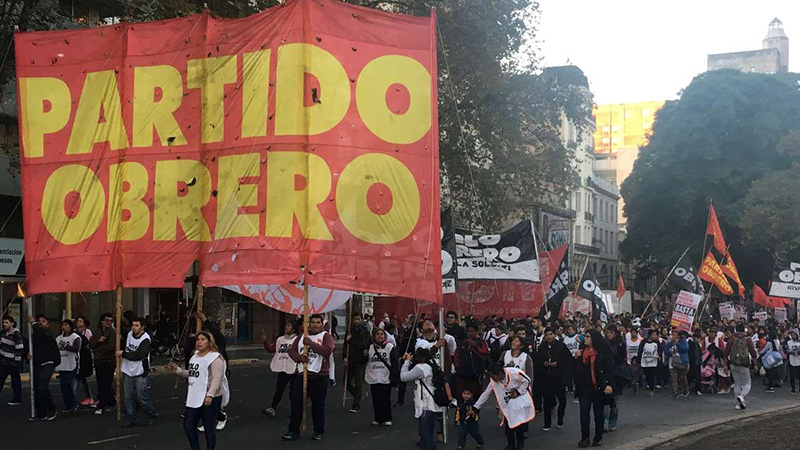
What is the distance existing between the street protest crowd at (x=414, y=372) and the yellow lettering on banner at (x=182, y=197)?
1.40 metres

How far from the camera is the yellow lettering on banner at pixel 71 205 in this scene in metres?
15.9

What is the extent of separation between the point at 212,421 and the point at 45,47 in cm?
755

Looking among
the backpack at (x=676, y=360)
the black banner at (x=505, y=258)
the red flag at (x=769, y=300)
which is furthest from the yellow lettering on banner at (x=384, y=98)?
the red flag at (x=769, y=300)

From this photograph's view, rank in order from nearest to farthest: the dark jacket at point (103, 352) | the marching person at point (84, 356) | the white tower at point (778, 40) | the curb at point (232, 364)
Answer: the dark jacket at point (103, 352)
the marching person at point (84, 356)
the curb at point (232, 364)
the white tower at point (778, 40)

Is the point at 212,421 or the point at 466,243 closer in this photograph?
the point at 212,421

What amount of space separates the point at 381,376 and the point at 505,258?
818 centimetres

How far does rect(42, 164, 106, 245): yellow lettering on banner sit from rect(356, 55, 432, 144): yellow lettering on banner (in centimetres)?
442

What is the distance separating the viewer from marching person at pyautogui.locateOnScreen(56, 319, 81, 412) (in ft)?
57.7

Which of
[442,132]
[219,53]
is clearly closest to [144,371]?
[219,53]

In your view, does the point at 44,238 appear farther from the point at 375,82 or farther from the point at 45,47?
the point at 375,82

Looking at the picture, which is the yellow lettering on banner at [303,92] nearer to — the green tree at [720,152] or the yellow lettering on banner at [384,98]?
the yellow lettering on banner at [384,98]

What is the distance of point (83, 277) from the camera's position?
52.2 feet

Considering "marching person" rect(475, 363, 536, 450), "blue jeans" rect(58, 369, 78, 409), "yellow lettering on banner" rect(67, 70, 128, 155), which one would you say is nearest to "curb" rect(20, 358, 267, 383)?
"blue jeans" rect(58, 369, 78, 409)

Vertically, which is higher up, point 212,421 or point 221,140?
point 221,140
